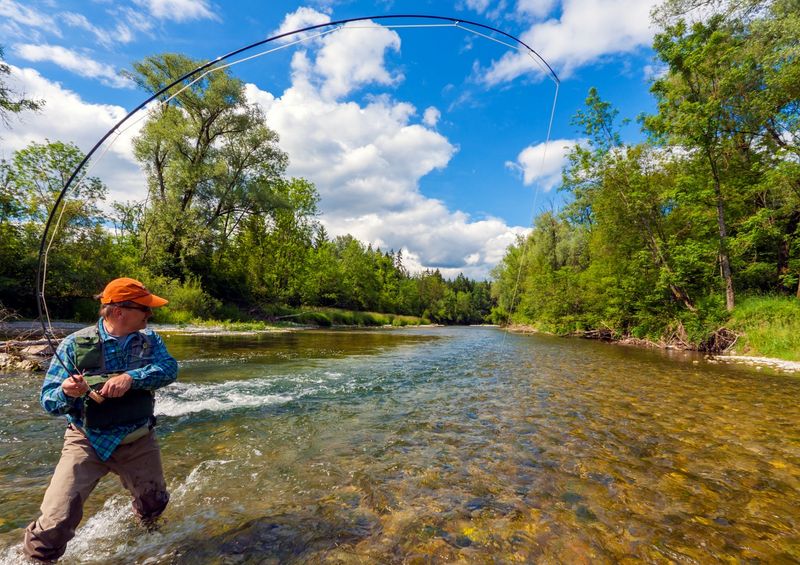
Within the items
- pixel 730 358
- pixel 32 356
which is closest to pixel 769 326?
pixel 730 358

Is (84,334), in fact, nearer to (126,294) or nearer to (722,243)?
(126,294)

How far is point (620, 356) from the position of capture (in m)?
17.2

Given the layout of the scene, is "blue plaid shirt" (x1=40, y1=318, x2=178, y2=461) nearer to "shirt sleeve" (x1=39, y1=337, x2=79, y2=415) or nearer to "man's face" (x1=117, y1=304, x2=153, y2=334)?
"shirt sleeve" (x1=39, y1=337, x2=79, y2=415)

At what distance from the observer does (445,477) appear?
4602 mm

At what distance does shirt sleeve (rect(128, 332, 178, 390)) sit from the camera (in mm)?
3076

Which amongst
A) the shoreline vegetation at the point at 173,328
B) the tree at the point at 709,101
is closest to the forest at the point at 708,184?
the tree at the point at 709,101

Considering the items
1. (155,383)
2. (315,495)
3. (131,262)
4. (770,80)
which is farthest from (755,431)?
(131,262)

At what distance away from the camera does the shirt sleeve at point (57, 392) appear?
2949 millimetres

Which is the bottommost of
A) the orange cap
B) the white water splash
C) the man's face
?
the white water splash

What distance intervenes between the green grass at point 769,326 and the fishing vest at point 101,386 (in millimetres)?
20373

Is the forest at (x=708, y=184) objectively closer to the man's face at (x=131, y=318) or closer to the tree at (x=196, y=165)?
the man's face at (x=131, y=318)

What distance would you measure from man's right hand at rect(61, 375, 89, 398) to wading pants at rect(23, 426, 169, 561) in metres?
0.55

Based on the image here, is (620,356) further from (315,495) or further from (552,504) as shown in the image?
(315,495)

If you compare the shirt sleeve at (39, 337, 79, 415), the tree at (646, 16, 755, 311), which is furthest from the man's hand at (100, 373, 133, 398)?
the tree at (646, 16, 755, 311)
